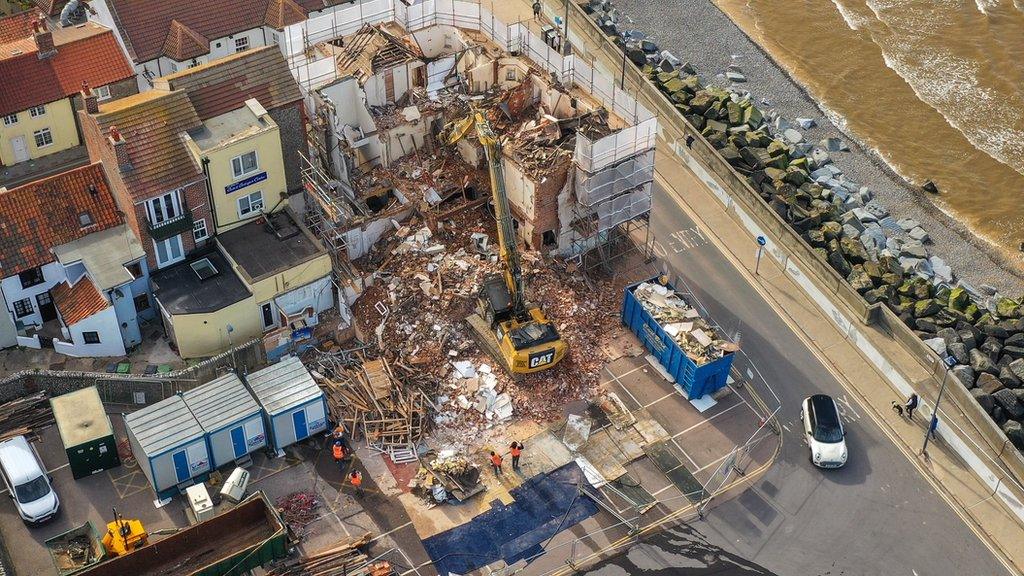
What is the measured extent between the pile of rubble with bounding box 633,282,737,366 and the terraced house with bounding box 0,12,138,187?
1343 inches

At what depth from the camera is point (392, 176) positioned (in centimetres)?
6938

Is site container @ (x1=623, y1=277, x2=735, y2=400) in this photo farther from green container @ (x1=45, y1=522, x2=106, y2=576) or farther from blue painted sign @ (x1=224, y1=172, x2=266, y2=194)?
green container @ (x1=45, y1=522, x2=106, y2=576)

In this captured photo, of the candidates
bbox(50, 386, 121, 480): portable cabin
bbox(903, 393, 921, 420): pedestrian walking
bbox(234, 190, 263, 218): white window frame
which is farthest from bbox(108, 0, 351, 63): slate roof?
bbox(903, 393, 921, 420): pedestrian walking

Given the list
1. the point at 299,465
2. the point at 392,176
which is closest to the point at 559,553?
the point at 299,465

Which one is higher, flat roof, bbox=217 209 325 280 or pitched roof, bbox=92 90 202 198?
pitched roof, bbox=92 90 202 198

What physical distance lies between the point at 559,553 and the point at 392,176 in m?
24.6

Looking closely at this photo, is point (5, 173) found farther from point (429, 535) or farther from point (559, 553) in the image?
point (559, 553)

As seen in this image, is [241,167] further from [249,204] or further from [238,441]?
[238,441]

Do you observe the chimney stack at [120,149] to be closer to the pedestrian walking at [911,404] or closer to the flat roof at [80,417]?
the flat roof at [80,417]

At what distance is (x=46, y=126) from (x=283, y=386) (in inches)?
1054

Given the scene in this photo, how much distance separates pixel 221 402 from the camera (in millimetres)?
57812

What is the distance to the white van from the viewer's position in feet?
182

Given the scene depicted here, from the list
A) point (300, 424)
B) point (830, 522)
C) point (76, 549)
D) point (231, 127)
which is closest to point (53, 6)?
point (231, 127)

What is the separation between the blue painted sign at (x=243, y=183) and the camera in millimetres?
63000
